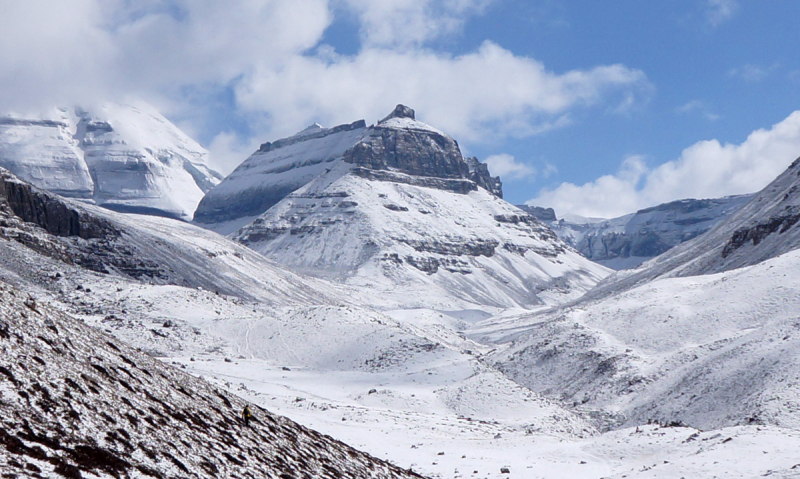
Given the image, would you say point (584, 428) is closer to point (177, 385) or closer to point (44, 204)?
point (177, 385)

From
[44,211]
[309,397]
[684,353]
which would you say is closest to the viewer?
[309,397]

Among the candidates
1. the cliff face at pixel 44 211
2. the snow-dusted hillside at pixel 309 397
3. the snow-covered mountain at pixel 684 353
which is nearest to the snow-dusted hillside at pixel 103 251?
the cliff face at pixel 44 211

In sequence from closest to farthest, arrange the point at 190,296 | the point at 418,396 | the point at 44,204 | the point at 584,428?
the point at 584,428 → the point at 418,396 → the point at 190,296 → the point at 44,204

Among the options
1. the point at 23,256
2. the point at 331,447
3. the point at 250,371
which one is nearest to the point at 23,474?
the point at 331,447

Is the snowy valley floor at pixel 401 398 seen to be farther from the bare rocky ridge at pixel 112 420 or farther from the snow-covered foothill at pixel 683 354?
the bare rocky ridge at pixel 112 420

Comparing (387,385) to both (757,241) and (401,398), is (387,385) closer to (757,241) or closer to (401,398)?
(401,398)

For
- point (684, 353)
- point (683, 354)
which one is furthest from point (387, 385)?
point (684, 353)

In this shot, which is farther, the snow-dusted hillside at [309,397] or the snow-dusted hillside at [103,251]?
the snow-dusted hillside at [103,251]

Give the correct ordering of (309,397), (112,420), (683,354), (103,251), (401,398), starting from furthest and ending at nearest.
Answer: (103,251) < (683,354) < (401,398) < (309,397) < (112,420)
